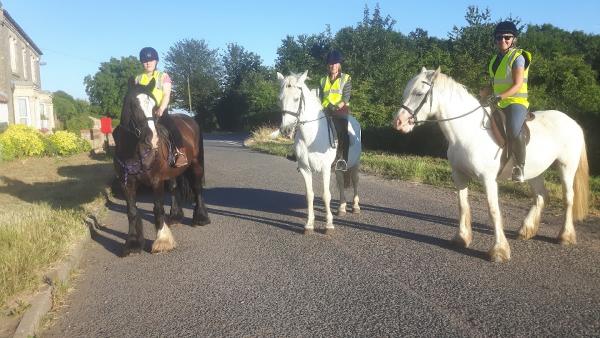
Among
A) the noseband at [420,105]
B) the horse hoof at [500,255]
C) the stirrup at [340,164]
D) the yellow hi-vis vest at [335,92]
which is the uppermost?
the yellow hi-vis vest at [335,92]

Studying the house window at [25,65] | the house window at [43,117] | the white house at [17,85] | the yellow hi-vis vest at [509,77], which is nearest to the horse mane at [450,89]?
the yellow hi-vis vest at [509,77]

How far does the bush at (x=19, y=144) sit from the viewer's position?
614 inches

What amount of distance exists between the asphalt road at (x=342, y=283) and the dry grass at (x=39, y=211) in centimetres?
49

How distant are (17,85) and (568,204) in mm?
31388

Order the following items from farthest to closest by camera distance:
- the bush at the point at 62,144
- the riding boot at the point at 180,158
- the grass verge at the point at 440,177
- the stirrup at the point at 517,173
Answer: the bush at the point at 62,144
the grass verge at the point at 440,177
the riding boot at the point at 180,158
the stirrup at the point at 517,173

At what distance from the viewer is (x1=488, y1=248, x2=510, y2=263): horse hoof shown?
524 cm

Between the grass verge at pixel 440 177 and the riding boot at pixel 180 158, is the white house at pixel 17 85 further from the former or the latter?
the riding boot at pixel 180 158

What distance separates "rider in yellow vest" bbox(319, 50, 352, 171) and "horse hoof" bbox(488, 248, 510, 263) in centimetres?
267

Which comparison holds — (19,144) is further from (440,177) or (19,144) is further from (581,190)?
(581,190)

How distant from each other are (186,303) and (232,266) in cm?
111

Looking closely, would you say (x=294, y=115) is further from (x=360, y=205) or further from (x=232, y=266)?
(x=360, y=205)

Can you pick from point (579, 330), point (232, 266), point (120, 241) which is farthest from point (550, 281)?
point (120, 241)

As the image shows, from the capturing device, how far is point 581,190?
6191 millimetres

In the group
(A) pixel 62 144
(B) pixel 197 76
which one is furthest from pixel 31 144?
Result: (B) pixel 197 76
